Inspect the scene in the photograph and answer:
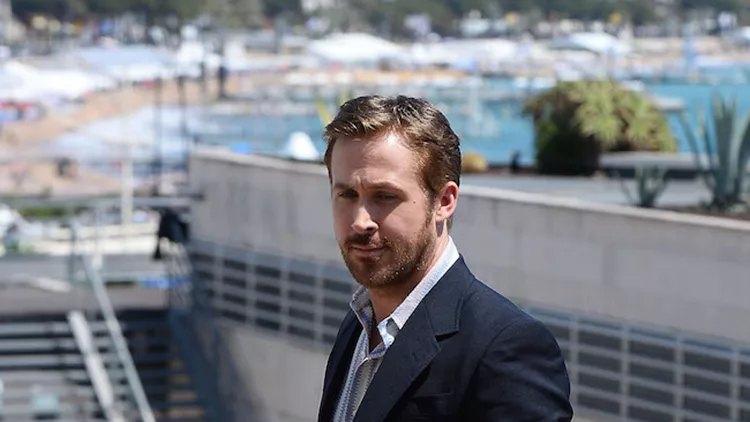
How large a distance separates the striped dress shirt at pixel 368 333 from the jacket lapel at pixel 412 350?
2 cm

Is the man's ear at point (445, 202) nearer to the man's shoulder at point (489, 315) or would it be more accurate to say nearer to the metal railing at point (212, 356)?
the man's shoulder at point (489, 315)

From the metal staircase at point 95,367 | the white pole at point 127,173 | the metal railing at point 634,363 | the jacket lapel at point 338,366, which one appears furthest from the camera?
the white pole at point 127,173

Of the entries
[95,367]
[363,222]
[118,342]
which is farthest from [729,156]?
[363,222]

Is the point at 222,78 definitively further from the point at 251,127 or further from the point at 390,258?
the point at 390,258

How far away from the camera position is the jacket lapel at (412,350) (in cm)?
271

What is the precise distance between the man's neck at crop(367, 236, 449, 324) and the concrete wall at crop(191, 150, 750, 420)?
8.68 meters

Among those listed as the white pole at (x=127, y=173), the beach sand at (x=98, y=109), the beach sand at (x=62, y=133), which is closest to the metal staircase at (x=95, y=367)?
the white pole at (x=127, y=173)

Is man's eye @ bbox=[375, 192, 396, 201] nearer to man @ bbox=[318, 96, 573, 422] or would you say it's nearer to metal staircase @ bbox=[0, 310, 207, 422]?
man @ bbox=[318, 96, 573, 422]

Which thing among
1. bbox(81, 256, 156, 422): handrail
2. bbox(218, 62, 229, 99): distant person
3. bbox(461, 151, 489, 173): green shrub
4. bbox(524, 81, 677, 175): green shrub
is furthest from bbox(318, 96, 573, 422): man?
bbox(218, 62, 229, 99): distant person

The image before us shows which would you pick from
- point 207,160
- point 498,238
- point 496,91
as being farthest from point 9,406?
point 496,91

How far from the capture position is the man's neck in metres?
2.80

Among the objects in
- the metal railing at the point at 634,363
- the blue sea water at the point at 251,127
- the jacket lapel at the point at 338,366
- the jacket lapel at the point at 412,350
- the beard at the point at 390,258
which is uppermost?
the beard at the point at 390,258

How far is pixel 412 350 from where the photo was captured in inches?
107

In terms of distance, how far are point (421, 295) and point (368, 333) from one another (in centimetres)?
17
